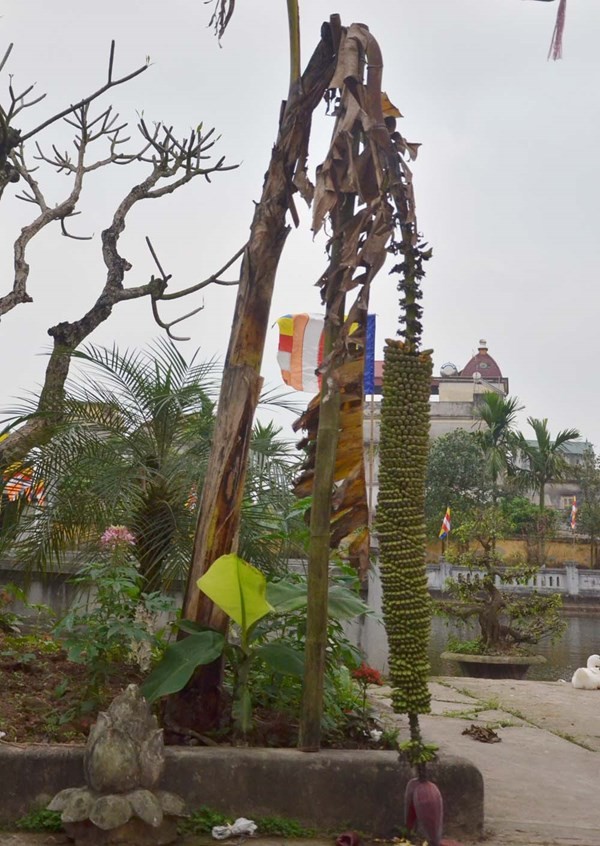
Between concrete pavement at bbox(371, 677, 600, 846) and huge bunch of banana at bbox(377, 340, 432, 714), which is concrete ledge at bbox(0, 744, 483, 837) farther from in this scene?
huge bunch of banana at bbox(377, 340, 432, 714)

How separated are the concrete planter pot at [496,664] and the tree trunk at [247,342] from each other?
913 centimetres

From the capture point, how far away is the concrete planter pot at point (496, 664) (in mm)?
12523

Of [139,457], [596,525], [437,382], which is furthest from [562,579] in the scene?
[139,457]

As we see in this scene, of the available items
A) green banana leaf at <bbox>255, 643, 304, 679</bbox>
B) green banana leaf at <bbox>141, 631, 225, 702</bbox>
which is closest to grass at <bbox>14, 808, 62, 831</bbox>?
green banana leaf at <bbox>141, 631, 225, 702</bbox>

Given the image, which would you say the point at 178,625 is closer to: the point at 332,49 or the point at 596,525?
the point at 332,49

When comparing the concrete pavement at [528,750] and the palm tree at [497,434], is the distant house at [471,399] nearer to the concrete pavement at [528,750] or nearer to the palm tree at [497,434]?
the palm tree at [497,434]

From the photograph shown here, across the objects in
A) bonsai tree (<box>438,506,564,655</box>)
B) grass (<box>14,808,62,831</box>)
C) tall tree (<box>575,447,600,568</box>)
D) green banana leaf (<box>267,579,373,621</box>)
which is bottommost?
grass (<box>14,808,62,831</box>)

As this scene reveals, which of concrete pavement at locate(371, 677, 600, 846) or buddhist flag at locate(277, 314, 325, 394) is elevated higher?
buddhist flag at locate(277, 314, 325, 394)

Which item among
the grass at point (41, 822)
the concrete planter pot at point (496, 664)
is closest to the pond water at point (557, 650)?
the concrete planter pot at point (496, 664)

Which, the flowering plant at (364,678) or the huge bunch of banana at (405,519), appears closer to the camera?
the huge bunch of banana at (405,519)

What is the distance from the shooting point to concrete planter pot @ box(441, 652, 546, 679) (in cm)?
1252

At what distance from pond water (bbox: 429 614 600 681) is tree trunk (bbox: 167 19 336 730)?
8.08 m

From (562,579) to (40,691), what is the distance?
29.9 meters

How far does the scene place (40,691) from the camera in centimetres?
446
